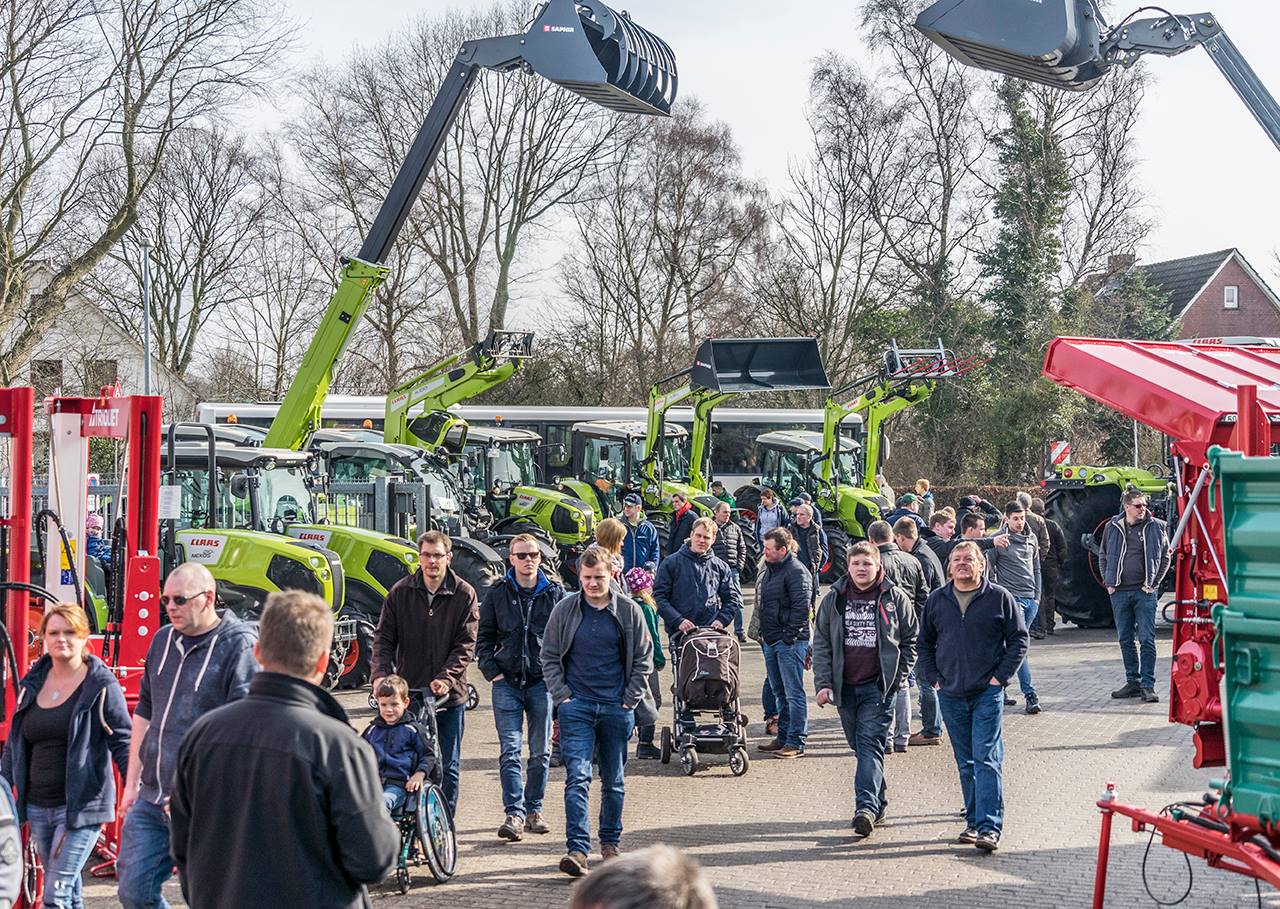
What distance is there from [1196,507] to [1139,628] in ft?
23.8

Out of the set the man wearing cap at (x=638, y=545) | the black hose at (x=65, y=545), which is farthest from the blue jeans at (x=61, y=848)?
the man wearing cap at (x=638, y=545)

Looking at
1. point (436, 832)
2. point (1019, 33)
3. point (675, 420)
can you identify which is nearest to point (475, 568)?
point (436, 832)

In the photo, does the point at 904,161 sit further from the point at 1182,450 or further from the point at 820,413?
the point at 1182,450

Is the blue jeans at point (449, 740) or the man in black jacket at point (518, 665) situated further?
the man in black jacket at point (518, 665)

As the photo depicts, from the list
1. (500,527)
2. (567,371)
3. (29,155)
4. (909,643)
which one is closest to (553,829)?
(909,643)

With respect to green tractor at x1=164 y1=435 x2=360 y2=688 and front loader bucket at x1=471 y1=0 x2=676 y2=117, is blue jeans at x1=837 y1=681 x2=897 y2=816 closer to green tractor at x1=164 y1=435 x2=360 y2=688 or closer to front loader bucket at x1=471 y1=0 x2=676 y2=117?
green tractor at x1=164 y1=435 x2=360 y2=688

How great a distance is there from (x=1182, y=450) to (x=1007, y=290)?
32374mm

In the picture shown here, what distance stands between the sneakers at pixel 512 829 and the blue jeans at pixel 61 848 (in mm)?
2665

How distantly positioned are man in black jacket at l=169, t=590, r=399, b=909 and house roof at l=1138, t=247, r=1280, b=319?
158 feet

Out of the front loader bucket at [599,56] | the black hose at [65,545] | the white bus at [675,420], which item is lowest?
the black hose at [65,545]

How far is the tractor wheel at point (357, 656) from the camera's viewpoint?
13.2 meters

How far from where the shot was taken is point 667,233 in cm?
4300

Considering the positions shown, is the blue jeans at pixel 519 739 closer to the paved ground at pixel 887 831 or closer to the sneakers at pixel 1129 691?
the paved ground at pixel 887 831

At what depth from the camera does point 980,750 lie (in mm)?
8039
